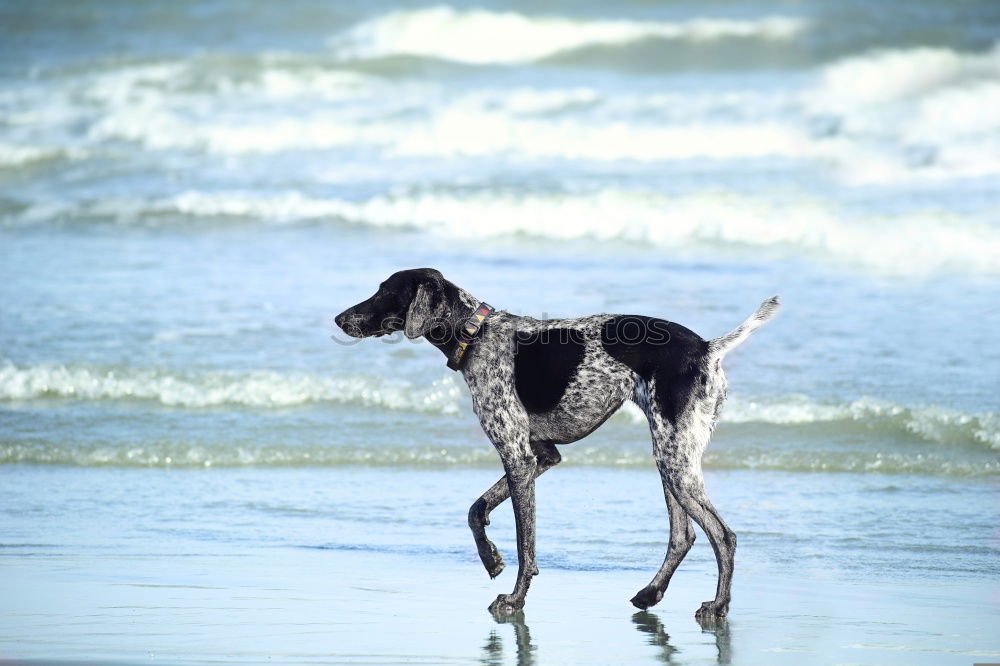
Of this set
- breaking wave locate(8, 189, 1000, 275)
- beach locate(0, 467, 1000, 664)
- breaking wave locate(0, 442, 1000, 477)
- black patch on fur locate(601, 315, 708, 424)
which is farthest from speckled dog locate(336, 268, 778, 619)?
breaking wave locate(8, 189, 1000, 275)

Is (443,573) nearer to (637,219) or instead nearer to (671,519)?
(671,519)

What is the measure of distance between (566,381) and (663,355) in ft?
1.37

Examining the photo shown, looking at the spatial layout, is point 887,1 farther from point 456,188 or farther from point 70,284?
point 70,284

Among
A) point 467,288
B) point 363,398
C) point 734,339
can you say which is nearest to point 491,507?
point 734,339

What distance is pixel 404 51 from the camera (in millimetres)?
25734

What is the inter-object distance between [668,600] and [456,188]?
42.9ft

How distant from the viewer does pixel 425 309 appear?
534cm

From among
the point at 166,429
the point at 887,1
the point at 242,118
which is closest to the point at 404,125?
the point at 242,118

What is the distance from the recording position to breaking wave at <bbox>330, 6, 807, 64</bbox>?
25.9 metres

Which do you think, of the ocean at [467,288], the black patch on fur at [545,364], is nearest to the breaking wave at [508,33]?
the ocean at [467,288]

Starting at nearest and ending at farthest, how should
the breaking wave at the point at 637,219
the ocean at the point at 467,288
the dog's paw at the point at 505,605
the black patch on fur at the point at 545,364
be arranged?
the dog's paw at the point at 505,605 → the black patch on fur at the point at 545,364 → the ocean at the point at 467,288 → the breaking wave at the point at 637,219

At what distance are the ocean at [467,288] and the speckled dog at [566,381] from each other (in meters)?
0.33

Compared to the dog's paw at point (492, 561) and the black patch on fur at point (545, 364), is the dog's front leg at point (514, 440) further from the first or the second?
the dog's paw at point (492, 561)

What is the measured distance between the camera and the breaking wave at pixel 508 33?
84.8 ft
